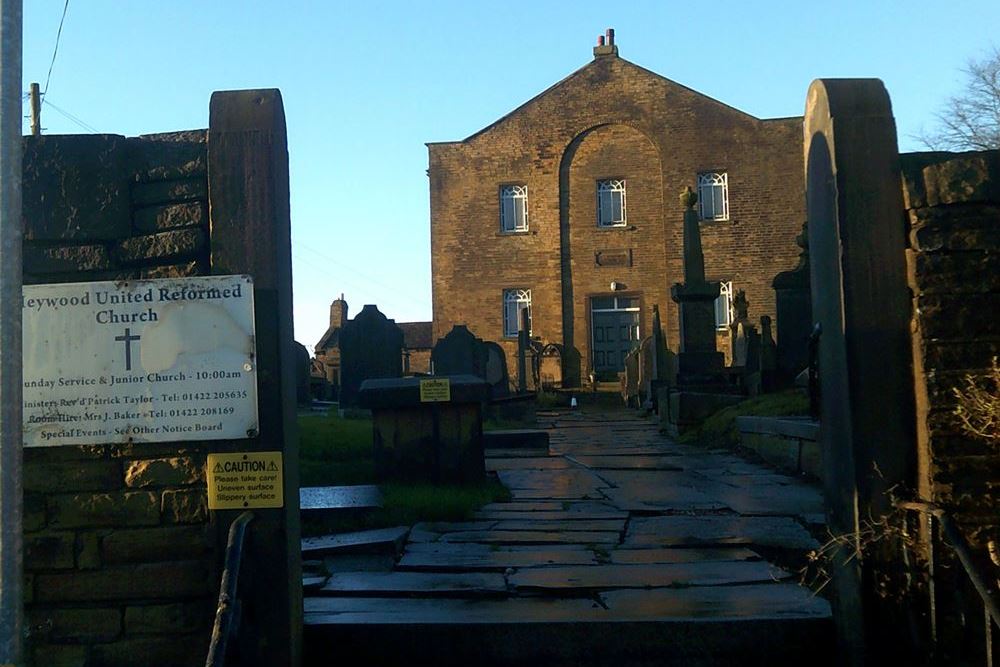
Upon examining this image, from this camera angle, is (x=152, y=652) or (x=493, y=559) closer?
(x=152, y=652)

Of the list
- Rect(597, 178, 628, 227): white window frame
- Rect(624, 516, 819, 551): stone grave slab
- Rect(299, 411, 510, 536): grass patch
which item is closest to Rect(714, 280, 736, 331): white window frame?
Rect(597, 178, 628, 227): white window frame

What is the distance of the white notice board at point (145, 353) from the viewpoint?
4.30 meters

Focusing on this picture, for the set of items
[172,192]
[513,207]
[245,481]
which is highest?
[513,207]

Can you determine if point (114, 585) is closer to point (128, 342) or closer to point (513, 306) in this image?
point (128, 342)

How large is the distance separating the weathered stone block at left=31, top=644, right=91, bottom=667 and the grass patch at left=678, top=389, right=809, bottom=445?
864cm

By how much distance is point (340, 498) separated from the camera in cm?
761

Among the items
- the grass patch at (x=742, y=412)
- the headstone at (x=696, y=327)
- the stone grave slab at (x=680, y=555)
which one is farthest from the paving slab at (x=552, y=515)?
the headstone at (x=696, y=327)

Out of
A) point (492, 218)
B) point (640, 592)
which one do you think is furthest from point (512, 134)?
point (640, 592)

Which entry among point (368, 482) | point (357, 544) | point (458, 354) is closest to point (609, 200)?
point (458, 354)

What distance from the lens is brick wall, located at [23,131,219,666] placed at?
13.8 feet

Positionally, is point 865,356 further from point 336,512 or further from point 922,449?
point 336,512

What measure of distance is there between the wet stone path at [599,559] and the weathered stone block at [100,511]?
90 centimetres

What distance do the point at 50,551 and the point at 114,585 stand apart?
300 mm

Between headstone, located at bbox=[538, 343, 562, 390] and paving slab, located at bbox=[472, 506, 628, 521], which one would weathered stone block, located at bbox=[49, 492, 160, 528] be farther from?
headstone, located at bbox=[538, 343, 562, 390]
